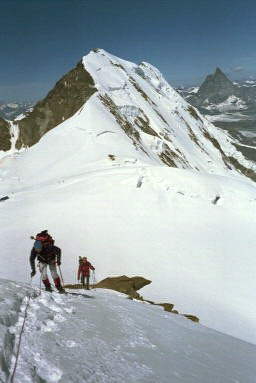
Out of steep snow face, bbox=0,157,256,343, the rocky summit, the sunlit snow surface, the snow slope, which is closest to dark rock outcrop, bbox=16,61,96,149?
the rocky summit

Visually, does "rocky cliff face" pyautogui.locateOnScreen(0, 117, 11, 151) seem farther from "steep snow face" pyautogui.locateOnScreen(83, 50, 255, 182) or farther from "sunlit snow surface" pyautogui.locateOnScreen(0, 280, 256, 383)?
"sunlit snow surface" pyautogui.locateOnScreen(0, 280, 256, 383)

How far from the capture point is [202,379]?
26.9 feet

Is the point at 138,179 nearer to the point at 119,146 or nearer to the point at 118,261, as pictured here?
the point at 118,261

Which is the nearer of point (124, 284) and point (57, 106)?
point (124, 284)

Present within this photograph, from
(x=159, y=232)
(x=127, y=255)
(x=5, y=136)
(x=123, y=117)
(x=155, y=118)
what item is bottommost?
(x=127, y=255)

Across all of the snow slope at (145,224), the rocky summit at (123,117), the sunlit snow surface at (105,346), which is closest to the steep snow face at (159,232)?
the snow slope at (145,224)

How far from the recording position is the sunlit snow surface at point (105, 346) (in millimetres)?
7164

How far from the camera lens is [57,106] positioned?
88.9 m

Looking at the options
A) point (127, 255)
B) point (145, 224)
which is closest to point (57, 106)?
point (145, 224)

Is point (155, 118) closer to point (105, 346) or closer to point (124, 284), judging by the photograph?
point (124, 284)

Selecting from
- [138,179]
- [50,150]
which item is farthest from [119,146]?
[138,179]

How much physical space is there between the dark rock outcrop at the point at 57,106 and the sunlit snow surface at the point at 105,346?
2790 inches

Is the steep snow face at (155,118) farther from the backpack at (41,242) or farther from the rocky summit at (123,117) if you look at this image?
the backpack at (41,242)

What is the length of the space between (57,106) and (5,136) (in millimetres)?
13392
